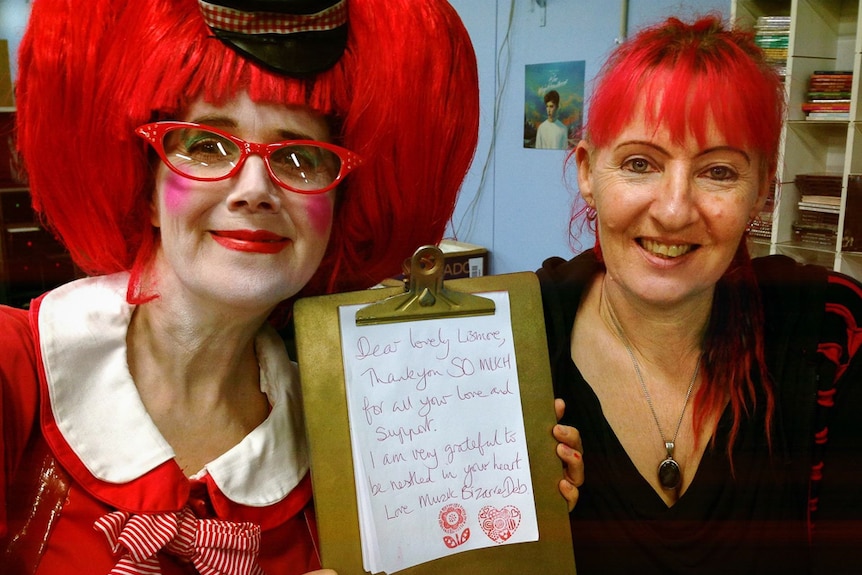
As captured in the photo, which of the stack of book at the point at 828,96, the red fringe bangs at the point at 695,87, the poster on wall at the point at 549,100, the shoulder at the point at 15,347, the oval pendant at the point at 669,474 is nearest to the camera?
the shoulder at the point at 15,347

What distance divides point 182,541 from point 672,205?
71 cm

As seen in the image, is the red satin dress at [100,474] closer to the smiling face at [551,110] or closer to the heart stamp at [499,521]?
the heart stamp at [499,521]

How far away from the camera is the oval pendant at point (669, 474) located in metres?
1.01

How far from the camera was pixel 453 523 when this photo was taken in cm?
82

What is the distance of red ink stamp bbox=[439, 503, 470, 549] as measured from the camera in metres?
0.82

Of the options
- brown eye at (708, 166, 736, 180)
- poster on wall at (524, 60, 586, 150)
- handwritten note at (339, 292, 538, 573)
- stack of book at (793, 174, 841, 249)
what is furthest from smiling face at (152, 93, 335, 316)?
stack of book at (793, 174, 841, 249)

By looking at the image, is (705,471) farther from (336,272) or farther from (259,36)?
(259,36)

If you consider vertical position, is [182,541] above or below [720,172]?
below

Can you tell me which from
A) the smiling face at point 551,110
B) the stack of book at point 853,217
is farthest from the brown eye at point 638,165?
the stack of book at point 853,217

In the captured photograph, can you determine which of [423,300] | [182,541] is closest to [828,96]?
[423,300]

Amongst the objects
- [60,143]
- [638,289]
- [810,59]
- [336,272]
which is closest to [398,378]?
[336,272]

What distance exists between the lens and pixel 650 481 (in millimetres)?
1016

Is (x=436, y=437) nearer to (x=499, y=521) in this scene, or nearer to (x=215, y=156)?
(x=499, y=521)

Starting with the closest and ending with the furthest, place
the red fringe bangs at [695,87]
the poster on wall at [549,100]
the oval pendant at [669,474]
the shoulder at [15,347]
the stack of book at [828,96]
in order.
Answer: the shoulder at [15,347] → the red fringe bangs at [695,87] → the oval pendant at [669,474] → the poster on wall at [549,100] → the stack of book at [828,96]
